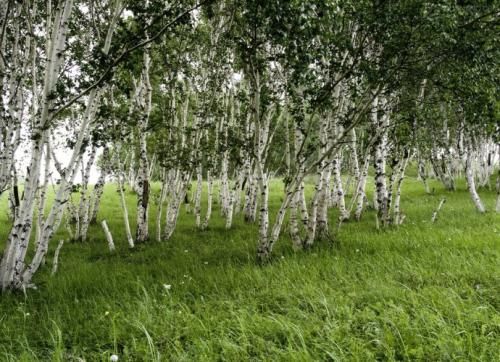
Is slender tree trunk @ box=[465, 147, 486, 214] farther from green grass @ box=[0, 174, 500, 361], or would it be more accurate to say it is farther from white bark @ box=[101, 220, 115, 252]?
white bark @ box=[101, 220, 115, 252]

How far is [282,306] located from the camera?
5777mm

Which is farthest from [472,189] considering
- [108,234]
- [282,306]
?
[108,234]

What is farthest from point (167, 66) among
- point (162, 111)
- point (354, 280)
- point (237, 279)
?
point (354, 280)

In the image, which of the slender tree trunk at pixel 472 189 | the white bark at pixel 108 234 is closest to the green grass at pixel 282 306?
the white bark at pixel 108 234

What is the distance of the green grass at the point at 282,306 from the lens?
4418 millimetres

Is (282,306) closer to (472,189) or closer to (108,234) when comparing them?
(108,234)

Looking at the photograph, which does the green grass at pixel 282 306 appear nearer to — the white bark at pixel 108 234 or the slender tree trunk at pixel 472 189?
the white bark at pixel 108 234

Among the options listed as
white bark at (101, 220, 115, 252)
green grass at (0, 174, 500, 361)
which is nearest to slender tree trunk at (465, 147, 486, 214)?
green grass at (0, 174, 500, 361)

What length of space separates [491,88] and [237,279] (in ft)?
24.0

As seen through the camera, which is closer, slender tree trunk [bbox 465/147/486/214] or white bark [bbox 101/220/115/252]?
white bark [bbox 101/220/115/252]

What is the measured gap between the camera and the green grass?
14.5ft

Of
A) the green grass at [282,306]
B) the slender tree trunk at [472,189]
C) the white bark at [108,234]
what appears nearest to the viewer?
the green grass at [282,306]

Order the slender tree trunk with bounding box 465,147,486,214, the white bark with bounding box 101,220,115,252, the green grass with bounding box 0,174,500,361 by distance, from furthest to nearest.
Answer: the slender tree trunk with bounding box 465,147,486,214 → the white bark with bounding box 101,220,115,252 → the green grass with bounding box 0,174,500,361

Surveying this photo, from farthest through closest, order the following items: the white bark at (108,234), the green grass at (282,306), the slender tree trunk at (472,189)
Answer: the slender tree trunk at (472,189) → the white bark at (108,234) → the green grass at (282,306)
